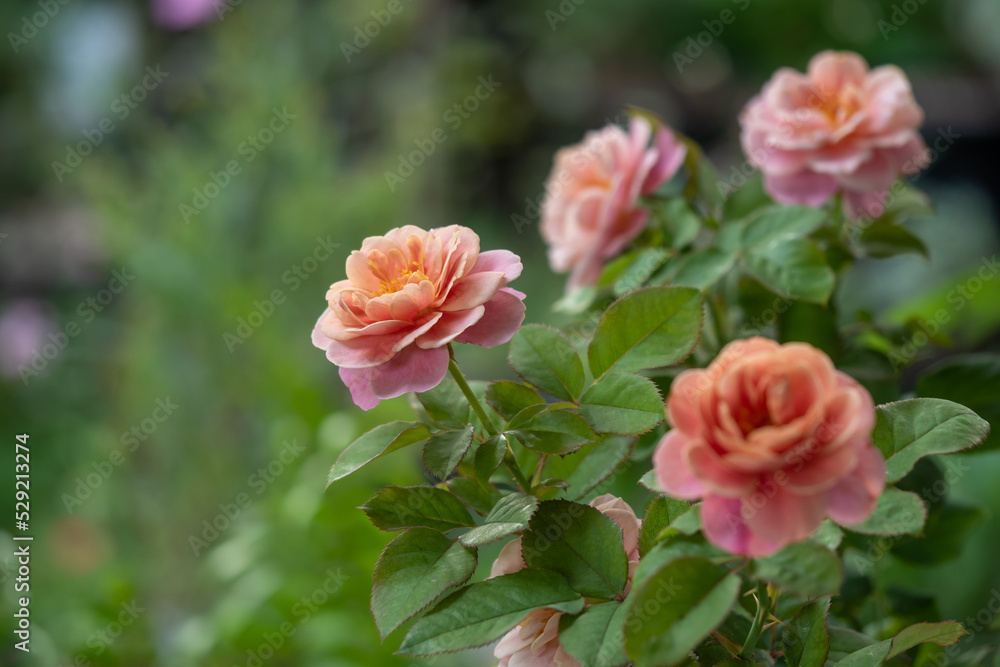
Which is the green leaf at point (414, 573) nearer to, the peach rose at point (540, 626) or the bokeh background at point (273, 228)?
the peach rose at point (540, 626)

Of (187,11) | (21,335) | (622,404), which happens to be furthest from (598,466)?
(21,335)

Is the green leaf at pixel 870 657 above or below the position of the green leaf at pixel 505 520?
below

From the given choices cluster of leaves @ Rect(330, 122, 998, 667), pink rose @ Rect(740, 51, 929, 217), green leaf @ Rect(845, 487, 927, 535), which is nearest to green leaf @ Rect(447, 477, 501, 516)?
cluster of leaves @ Rect(330, 122, 998, 667)

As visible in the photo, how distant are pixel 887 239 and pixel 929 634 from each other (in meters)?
0.21

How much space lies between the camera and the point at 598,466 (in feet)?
0.93

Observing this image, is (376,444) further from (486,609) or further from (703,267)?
(703,267)

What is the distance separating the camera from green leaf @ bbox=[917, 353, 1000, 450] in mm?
354

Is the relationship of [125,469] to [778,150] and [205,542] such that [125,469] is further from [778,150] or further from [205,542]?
[778,150]

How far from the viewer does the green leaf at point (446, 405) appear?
0.91ft

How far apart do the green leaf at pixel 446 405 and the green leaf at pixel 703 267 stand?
0.37ft

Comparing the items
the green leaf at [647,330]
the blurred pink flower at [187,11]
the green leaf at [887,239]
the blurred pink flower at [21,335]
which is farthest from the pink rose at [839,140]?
the blurred pink flower at [21,335]

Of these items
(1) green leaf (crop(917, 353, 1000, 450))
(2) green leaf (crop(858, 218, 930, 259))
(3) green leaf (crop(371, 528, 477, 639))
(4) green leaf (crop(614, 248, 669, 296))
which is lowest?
(1) green leaf (crop(917, 353, 1000, 450))

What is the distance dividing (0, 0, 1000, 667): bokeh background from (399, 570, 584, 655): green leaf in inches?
5.1

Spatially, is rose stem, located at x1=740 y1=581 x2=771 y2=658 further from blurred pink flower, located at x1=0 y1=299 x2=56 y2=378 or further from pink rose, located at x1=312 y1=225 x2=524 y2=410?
blurred pink flower, located at x1=0 y1=299 x2=56 y2=378
